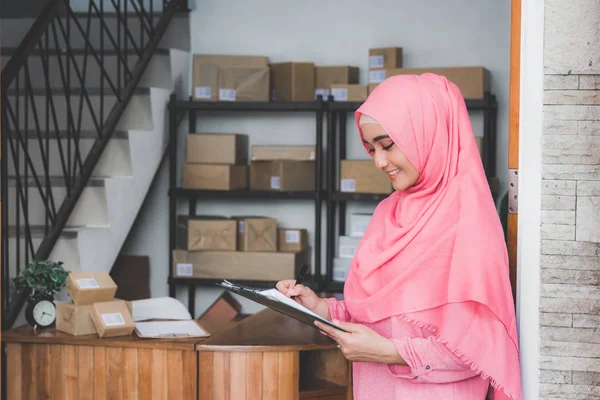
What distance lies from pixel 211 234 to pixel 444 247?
2.88m

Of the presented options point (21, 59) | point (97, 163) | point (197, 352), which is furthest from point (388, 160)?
point (97, 163)

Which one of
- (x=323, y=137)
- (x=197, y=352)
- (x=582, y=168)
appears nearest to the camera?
(x=582, y=168)

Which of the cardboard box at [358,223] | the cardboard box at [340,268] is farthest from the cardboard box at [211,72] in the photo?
the cardboard box at [340,268]

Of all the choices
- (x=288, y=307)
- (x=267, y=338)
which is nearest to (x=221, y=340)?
(x=267, y=338)

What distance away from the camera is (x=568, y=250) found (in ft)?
4.67

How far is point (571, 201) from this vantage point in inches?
55.9

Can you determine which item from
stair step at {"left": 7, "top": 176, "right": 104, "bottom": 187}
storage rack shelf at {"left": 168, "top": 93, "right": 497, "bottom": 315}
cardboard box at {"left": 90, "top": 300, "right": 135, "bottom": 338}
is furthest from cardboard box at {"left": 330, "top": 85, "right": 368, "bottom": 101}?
cardboard box at {"left": 90, "top": 300, "right": 135, "bottom": 338}

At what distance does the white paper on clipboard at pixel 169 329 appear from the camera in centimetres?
247

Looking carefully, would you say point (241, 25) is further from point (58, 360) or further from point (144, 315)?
point (58, 360)

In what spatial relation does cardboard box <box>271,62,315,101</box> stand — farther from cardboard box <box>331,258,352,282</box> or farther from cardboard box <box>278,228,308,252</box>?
A: cardboard box <box>331,258,352,282</box>

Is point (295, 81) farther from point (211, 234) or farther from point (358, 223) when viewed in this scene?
point (211, 234)

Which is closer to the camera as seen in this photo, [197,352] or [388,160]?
[388,160]

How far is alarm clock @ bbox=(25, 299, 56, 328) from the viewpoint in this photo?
2598 mm

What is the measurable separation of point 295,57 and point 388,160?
10.9ft
